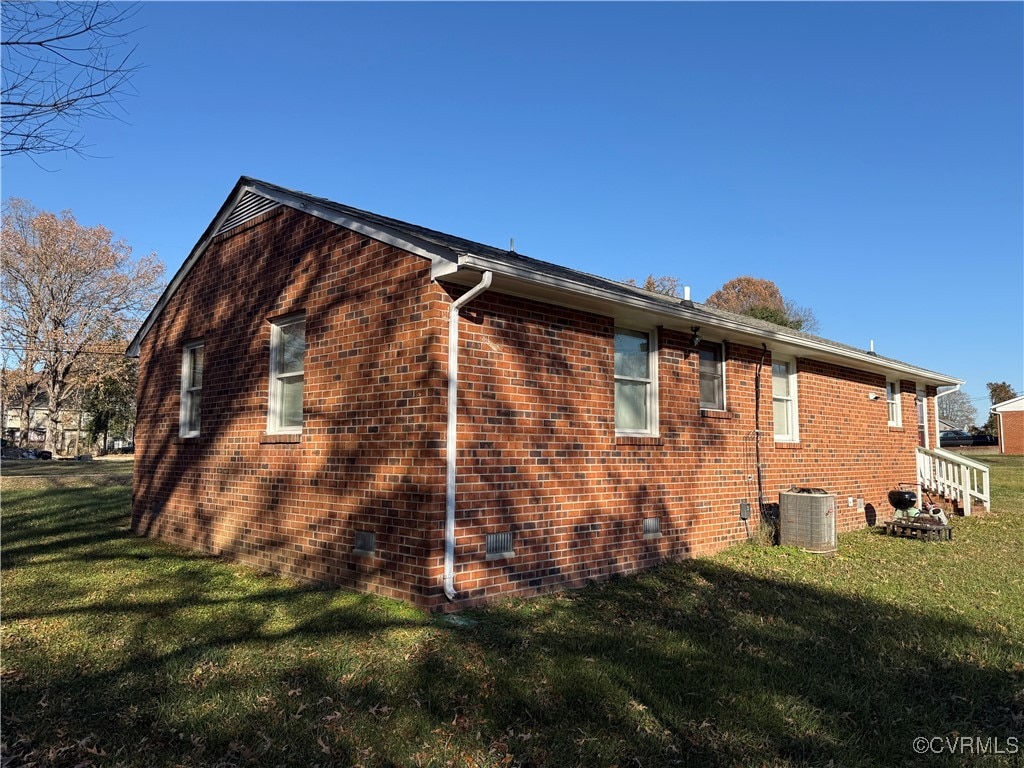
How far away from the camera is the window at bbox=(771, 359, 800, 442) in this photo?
10.5m

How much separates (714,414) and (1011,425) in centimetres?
5074

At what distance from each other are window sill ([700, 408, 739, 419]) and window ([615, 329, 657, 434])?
1065 mm

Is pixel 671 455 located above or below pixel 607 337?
below

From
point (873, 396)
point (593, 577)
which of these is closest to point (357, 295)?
point (593, 577)

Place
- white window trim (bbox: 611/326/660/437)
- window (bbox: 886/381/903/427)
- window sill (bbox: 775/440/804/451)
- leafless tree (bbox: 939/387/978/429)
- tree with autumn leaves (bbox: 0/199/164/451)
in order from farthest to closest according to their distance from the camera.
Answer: leafless tree (bbox: 939/387/978/429)
tree with autumn leaves (bbox: 0/199/164/451)
window (bbox: 886/381/903/427)
window sill (bbox: 775/440/804/451)
white window trim (bbox: 611/326/660/437)

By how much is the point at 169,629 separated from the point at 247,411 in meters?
3.37

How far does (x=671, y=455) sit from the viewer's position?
27.1 ft

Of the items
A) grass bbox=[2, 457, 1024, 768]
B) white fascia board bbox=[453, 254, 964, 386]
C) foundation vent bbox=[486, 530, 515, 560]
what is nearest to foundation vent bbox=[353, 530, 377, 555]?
grass bbox=[2, 457, 1024, 768]

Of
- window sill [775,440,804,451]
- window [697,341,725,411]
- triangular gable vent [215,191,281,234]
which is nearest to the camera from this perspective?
triangular gable vent [215,191,281,234]

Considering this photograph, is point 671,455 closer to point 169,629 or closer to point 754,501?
point 754,501

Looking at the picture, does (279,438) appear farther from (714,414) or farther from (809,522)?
(809,522)

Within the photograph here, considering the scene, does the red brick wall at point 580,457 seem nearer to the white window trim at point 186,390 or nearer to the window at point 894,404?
the window at point 894,404

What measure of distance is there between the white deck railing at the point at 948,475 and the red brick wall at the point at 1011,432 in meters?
41.0

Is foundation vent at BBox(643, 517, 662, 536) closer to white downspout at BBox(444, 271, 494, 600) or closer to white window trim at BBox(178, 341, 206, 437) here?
white downspout at BBox(444, 271, 494, 600)
